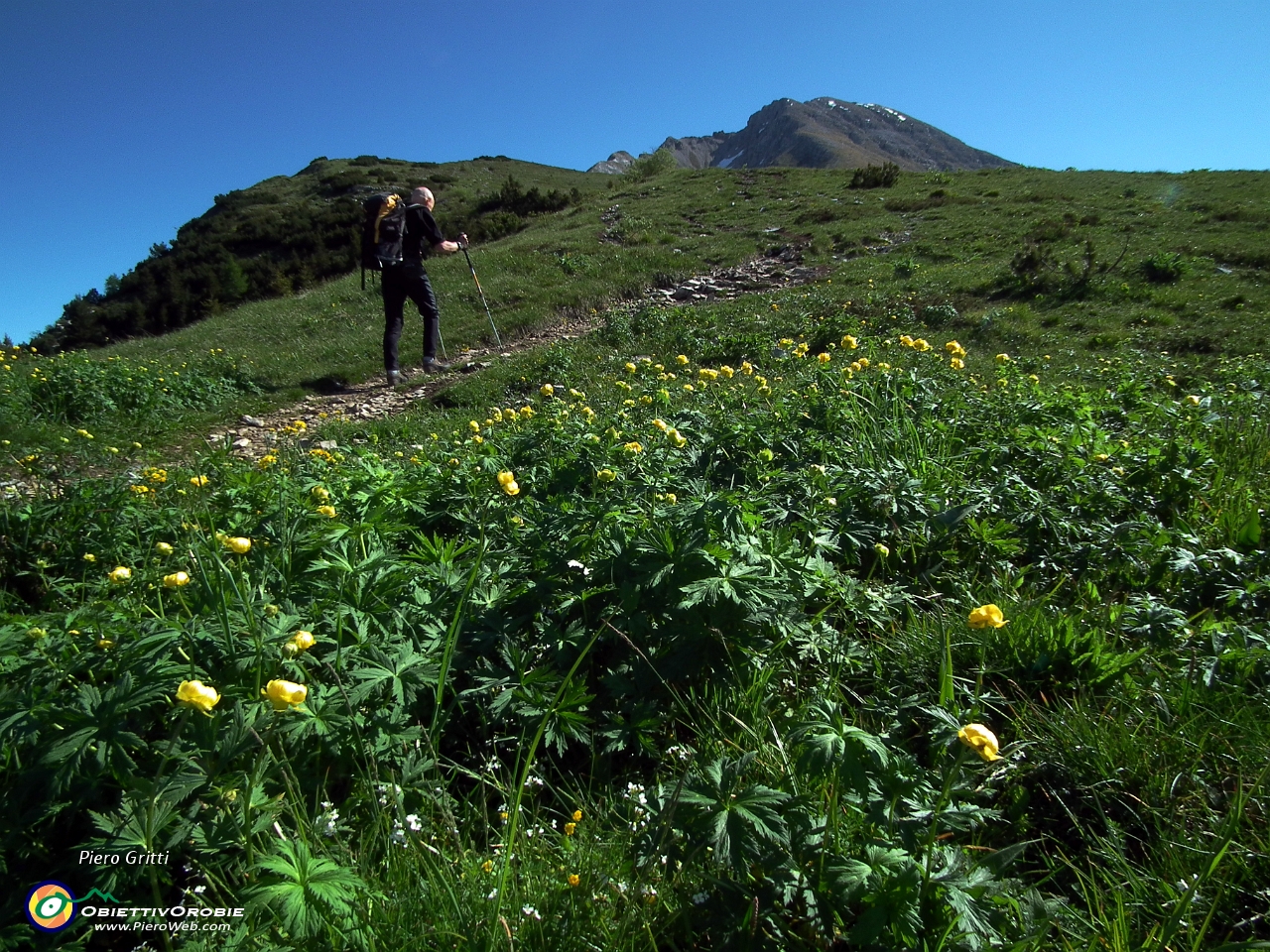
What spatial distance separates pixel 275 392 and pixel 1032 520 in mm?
10107

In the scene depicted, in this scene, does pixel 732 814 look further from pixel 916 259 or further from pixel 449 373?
pixel 916 259

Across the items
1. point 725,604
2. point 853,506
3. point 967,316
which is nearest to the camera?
point 725,604

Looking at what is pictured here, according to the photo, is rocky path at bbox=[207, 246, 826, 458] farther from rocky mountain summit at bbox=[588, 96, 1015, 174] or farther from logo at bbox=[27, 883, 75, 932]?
rocky mountain summit at bbox=[588, 96, 1015, 174]

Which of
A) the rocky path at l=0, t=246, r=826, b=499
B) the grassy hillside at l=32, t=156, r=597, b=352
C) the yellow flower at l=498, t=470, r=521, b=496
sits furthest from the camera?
the grassy hillside at l=32, t=156, r=597, b=352

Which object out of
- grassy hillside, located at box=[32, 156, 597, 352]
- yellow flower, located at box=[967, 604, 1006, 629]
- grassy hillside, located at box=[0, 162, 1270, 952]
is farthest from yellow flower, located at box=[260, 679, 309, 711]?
grassy hillside, located at box=[32, 156, 597, 352]

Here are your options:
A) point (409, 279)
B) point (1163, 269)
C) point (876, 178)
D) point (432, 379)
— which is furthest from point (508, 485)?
point (876, 178)

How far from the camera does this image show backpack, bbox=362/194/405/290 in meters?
8.97

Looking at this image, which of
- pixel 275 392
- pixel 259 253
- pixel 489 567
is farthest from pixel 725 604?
pixel 259 253

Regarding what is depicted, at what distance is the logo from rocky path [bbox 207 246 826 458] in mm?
3456

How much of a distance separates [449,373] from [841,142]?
549ft

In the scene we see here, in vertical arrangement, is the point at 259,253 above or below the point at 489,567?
above

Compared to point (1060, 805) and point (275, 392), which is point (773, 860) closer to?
point (1060, 805)

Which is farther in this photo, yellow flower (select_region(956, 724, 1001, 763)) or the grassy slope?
the grassy slope

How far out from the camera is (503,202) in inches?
1086
